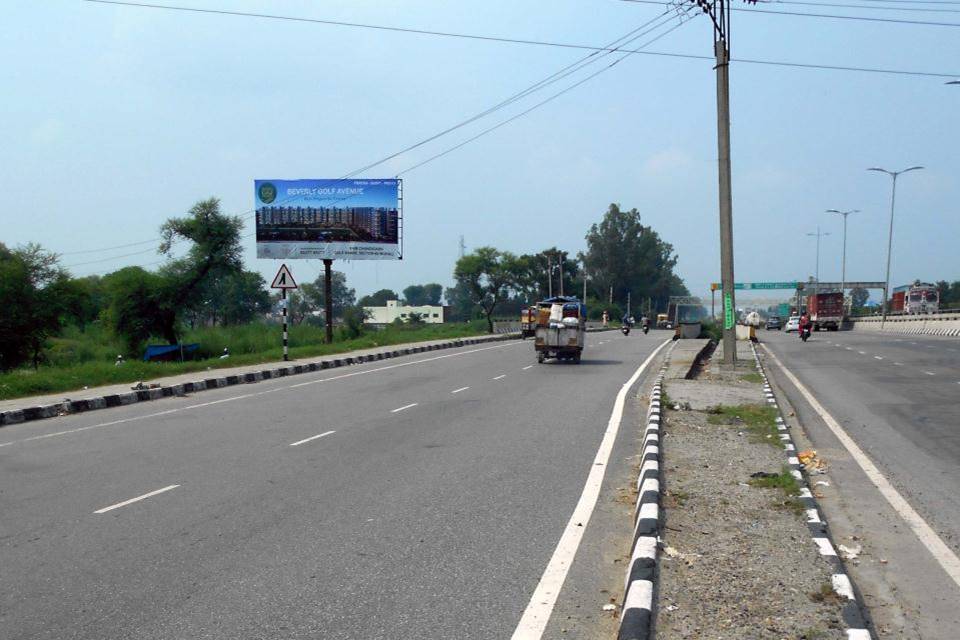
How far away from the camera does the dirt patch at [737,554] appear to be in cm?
501

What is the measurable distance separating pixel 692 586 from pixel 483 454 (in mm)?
5755

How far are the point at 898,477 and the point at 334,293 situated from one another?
344 ft

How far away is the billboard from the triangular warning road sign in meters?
13.6

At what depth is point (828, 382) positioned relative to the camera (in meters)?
23.4

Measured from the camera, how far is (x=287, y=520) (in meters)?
7.75

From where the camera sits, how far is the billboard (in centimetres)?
4331

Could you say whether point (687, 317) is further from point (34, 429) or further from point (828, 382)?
point (34, 429)

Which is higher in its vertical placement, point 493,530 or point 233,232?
point 233,232

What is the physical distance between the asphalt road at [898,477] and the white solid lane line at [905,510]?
6 centimetres

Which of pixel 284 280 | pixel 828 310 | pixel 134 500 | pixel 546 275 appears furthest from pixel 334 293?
pixel 134 500

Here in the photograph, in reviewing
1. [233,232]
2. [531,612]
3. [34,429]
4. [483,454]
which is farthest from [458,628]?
[233,232]

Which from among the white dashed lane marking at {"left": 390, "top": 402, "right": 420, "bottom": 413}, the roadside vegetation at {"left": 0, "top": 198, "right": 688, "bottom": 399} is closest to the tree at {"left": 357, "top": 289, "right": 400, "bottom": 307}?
the roadside vegetation at {"left": 0, "top": 198, "right": 688, "bottom": 399}

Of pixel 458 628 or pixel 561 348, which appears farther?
pixel 561 348

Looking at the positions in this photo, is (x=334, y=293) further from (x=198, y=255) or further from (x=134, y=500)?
(x=134, y=500)
